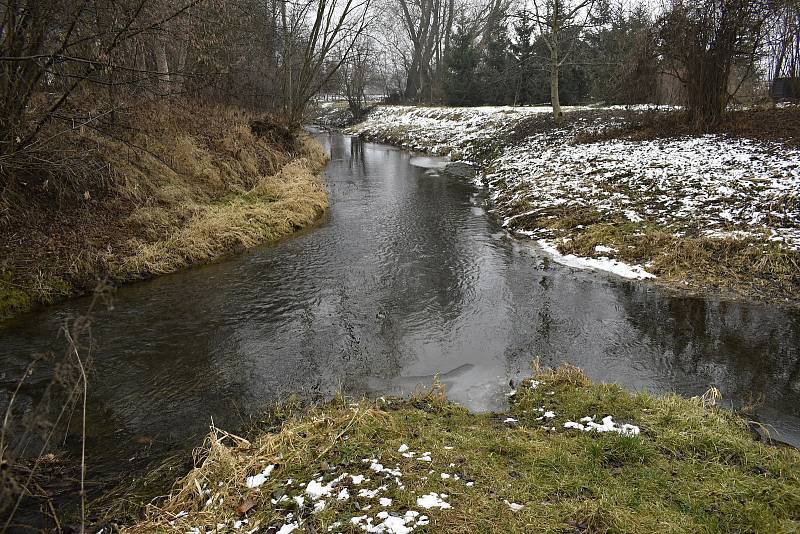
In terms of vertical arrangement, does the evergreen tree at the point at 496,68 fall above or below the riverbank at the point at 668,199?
above

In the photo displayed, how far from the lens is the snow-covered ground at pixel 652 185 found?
9.52 m

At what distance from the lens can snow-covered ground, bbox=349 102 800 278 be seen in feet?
31.2

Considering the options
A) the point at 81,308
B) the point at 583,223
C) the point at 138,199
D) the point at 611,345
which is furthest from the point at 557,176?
the point at 81,308

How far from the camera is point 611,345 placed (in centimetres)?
657

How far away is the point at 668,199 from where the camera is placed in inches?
439

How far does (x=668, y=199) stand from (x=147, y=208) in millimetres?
11440

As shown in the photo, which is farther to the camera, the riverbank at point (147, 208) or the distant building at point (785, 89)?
the distant building at point (785, 89)

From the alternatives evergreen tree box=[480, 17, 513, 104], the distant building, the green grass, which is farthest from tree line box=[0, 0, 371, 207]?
evergreen tree box=[480, 17, 513, 104]

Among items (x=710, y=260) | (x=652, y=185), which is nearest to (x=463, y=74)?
(x=652, y=185)

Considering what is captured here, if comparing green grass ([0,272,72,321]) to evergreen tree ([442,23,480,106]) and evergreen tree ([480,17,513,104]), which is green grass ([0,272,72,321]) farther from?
evergreen tree ([442,23,480,106])

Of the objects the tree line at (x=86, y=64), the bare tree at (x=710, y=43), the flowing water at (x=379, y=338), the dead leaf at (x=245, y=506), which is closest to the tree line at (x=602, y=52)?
the bare tree at (x=710, y=43)

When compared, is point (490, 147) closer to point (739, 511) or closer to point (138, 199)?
point (138, 199)

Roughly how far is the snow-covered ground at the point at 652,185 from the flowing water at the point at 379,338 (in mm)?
1776

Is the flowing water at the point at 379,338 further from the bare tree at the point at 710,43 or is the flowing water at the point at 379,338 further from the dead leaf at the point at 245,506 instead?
the bare tree at the point at 710,43
